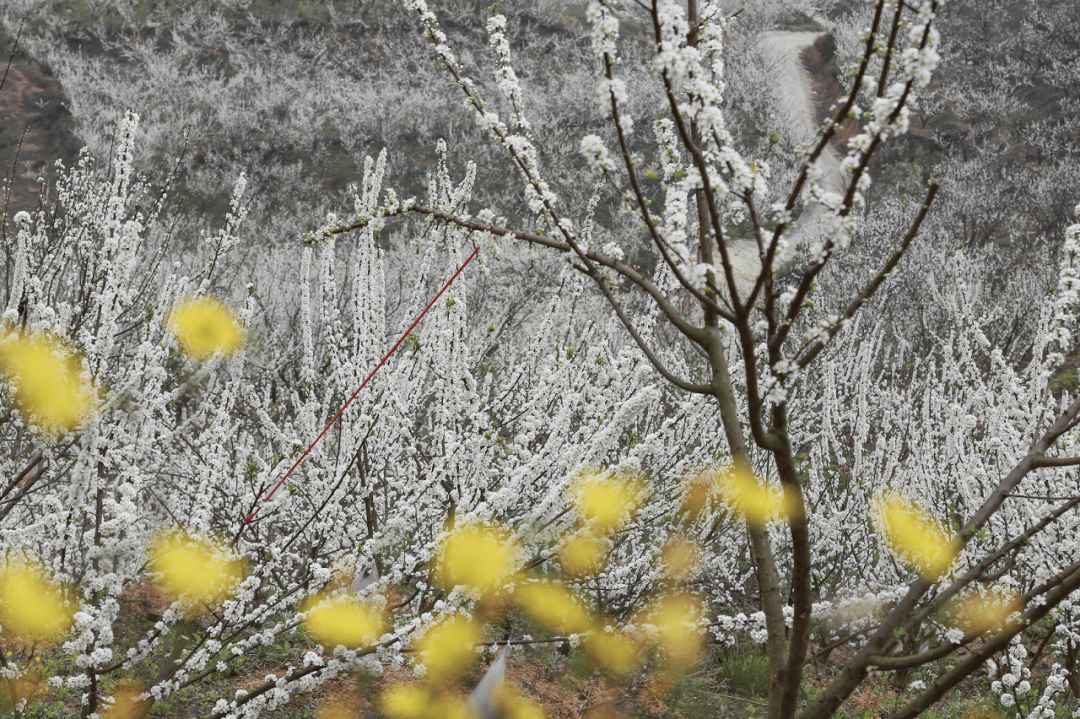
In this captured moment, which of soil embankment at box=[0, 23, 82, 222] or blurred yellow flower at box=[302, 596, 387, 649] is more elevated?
soil embankment at box=[0, 23, 82, 222]

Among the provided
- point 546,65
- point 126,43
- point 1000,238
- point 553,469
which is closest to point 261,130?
point 126,43

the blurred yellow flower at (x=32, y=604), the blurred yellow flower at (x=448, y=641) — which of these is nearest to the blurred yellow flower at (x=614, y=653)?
the blurred yellow flower at (x=448, y=641)

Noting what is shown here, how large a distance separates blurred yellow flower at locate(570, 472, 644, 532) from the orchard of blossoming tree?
2 cm

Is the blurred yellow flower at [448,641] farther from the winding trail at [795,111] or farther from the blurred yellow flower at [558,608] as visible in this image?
the winding trail at [795,111]

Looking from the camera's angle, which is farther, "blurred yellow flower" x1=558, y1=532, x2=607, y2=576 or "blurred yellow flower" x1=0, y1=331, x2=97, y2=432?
"blurred yellow flower" x1=558, y1=532, x2=607, y2=576

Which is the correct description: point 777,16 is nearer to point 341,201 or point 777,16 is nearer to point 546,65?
point 546,65

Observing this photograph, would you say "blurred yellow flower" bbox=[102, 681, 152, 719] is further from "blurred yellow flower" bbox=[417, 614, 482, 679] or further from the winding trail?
the winding trail

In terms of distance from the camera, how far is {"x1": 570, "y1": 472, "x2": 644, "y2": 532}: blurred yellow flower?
304 centimetres

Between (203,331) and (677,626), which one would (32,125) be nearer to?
(203,331)

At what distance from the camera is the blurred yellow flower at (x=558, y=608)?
5008mm

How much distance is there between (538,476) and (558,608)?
236cm

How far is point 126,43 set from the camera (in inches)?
1168

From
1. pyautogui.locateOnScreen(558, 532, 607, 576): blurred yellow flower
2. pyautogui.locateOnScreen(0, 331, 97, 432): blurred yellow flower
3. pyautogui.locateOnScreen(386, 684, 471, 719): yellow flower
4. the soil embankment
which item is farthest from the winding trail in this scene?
the soil embankment

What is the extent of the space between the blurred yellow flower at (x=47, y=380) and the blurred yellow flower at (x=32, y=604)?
2.50 feet
